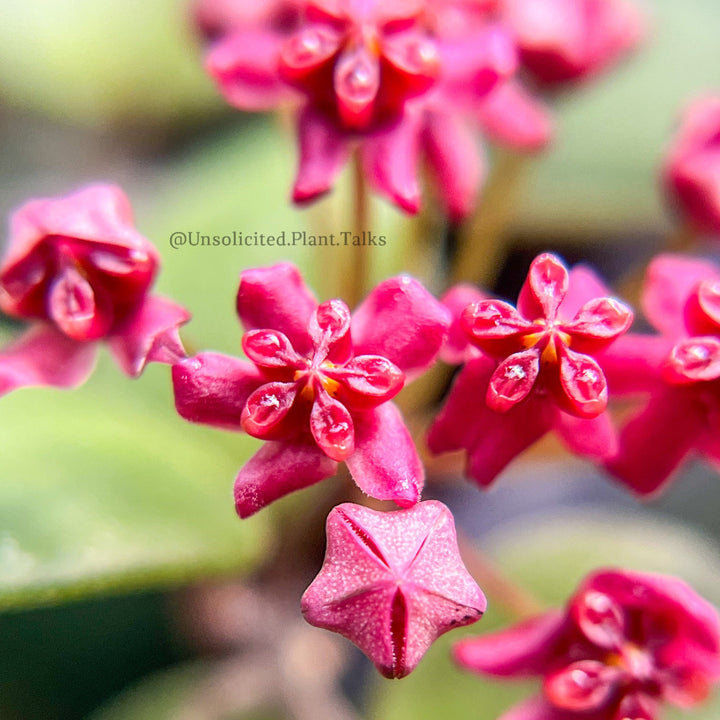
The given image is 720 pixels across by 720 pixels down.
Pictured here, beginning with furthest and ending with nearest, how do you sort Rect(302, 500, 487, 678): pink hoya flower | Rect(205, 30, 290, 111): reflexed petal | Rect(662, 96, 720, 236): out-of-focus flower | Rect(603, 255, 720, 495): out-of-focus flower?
Rect(662, 96, 720, 236): out-of-focus flower, Rect(205, 30, 290, 111): reflexed petal, Rect(603, 255, 720, 495): out-of-focus flower, Rect(302, 500, 487, 678): pink hoya flower

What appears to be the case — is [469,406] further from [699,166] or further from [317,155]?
[699,166]

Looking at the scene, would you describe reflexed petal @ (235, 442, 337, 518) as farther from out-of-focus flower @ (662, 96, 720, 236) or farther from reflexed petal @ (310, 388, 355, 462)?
out-of-focus flower @ (662, 96, 720, 236)

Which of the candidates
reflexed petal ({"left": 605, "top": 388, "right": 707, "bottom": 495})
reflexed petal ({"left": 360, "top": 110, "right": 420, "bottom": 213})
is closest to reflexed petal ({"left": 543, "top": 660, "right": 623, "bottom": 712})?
reflexed petal ({"left": 605, "top": 388, "right": 707, "bottom": 495})

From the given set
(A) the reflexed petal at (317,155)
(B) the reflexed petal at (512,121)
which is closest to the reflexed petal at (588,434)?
(A) the reflexed petal at (317,155)

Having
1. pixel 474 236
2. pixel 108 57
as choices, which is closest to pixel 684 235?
pixel 474 236

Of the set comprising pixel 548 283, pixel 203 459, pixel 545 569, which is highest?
pixel 548 283

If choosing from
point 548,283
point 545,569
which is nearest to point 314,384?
point 548,283

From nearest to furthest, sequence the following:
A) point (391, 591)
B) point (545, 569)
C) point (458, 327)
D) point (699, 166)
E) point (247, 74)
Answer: point (391, 591) < point (458, 327) < point (247, 74) < point (699, 166) < point (545, 569)
